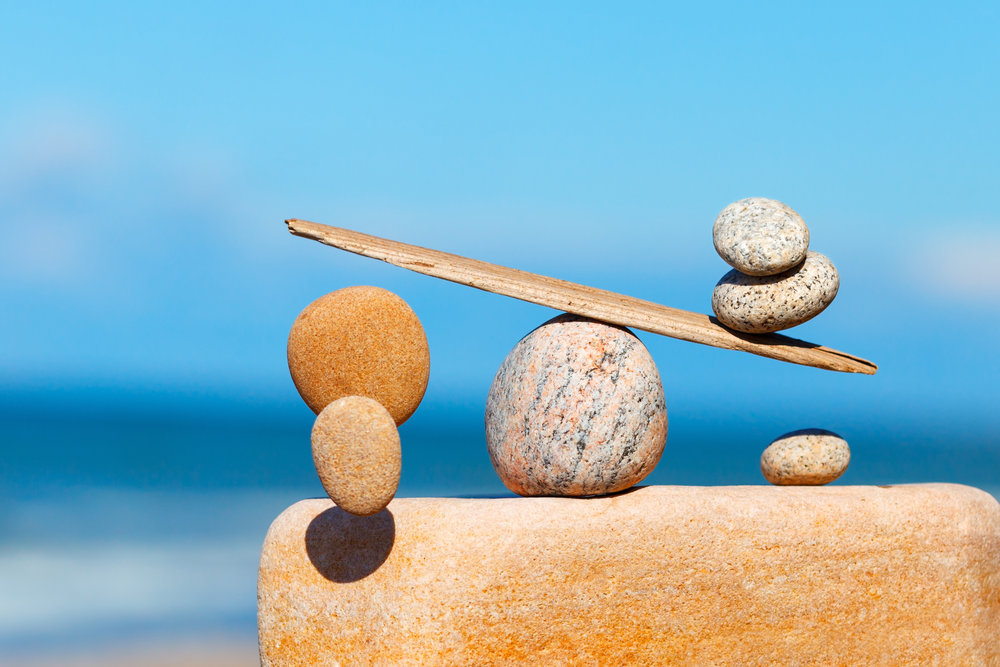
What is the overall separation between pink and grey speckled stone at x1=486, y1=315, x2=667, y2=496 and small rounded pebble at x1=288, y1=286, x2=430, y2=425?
0.67 metres

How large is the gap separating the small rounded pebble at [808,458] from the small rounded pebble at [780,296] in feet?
2.57

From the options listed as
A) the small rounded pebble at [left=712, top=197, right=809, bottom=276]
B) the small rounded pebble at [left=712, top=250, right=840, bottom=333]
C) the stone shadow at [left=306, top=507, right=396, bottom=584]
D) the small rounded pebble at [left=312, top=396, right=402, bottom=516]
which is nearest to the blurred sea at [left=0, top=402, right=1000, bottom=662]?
the stone shadow at [left=306, top=507, right=396, bottom=584]

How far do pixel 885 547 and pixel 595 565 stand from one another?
6.02 feet

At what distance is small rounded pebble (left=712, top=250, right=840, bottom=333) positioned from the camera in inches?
238

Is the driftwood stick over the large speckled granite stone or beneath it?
over

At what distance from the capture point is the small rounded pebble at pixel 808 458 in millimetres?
6355

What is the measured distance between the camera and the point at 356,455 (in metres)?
5.05

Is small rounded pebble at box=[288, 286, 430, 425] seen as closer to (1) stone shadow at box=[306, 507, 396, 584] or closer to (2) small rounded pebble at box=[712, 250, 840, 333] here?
(1) stone shadow at box=[306, 507, 396, 584]

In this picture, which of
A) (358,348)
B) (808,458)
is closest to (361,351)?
(358,348)

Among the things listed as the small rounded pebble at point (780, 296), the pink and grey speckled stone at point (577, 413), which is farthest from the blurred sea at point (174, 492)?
the small rounded pebble at point (780, 296)

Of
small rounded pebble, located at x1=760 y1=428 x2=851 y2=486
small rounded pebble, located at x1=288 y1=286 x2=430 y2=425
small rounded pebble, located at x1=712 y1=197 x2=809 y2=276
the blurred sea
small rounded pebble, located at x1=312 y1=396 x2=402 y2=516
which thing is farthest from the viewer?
the blurred sea

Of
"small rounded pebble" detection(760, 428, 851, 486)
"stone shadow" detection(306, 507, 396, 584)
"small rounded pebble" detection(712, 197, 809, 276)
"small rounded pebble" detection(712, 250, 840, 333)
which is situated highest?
"small rounded pebble" detection(712, 197, 809, 276)

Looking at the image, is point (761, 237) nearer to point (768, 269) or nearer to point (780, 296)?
point (768, 269)

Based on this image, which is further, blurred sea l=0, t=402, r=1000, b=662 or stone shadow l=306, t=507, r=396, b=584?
blurred sea l=0, t=402, r=1000, b=662
